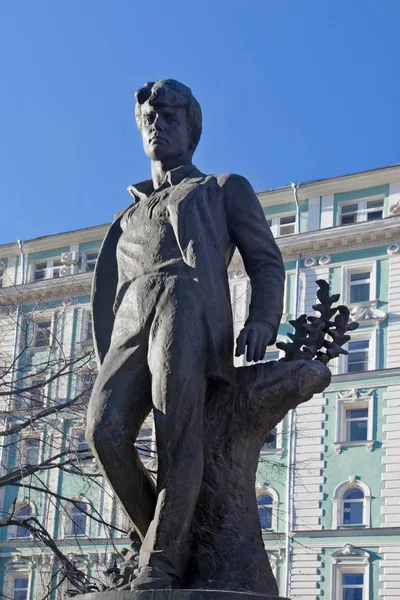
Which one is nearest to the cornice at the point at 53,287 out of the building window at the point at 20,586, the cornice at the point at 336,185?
the cornice at the point at 336,185

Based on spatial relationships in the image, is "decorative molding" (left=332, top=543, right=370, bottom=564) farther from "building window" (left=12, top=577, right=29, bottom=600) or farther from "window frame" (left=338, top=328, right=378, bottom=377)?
"building window" (left=12, top=577, right=29, bottom=600)

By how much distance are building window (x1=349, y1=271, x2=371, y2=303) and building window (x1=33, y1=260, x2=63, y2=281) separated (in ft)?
35.4

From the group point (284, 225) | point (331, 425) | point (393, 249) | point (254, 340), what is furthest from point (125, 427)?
point (284, 225)

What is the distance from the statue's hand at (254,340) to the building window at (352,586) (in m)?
28.9

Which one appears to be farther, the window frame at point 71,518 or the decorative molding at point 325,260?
the decorative molding at point 325,260

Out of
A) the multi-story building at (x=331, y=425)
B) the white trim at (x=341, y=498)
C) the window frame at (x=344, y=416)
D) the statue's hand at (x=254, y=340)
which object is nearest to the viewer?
the statue's hand at (x=254, y=340)

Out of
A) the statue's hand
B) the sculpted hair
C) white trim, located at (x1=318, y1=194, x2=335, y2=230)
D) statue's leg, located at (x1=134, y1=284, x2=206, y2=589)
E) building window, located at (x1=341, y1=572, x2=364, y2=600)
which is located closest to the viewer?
statue's leg, located at (x1=134, y1=284, x2=206, y2=589)

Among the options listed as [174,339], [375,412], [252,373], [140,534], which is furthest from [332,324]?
[375,412]

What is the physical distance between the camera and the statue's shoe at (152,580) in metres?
4.80

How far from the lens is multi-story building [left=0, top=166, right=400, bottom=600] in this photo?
3331 cm

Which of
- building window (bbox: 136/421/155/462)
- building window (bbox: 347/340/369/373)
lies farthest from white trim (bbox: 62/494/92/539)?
building window (bbox: 347/340/369/373)

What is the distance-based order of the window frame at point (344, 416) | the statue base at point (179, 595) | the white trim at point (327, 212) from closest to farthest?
the statue base at point (179, 595), the window frame at point (344, 416), the white trim at point (327, 212)

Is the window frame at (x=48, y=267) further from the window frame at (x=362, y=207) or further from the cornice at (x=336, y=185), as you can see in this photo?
the window frame at (x=362, y=207)

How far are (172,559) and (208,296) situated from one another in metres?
1.19
